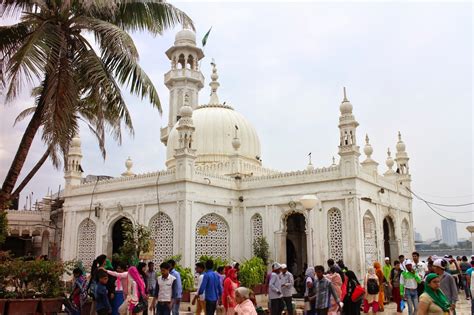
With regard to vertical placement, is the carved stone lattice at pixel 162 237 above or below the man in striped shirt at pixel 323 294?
above

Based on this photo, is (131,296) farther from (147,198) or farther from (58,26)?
(147,198)

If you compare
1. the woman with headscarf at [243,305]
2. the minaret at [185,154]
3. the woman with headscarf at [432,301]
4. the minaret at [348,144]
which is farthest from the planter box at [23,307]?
the minaret at [348,144]

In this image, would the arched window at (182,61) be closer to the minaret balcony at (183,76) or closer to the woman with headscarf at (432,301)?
the minaret balcony at (183,76)

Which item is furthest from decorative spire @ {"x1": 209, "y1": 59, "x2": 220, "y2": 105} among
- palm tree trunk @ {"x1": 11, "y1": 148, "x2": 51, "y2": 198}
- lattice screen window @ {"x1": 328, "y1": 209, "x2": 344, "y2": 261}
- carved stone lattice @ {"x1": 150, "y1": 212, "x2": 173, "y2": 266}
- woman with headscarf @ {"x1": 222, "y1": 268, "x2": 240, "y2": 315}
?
woman with headscarf @ {"x1": 222, "y1": 268, "x2": 240, "y2": 315}

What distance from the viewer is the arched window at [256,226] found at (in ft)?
64.8

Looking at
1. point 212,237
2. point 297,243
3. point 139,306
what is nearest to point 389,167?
point 297,243

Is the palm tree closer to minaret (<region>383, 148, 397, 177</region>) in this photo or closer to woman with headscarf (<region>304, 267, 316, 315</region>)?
woman with headscarf (<region>304, 267, 316, 315</region>)

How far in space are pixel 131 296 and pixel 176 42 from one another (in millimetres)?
24006

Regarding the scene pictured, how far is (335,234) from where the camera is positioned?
17641 millimetres

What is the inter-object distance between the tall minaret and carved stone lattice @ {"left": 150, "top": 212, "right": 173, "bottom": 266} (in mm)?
11179

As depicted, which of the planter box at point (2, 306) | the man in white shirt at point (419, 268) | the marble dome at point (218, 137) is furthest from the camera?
the marble dome at point (218, 137)

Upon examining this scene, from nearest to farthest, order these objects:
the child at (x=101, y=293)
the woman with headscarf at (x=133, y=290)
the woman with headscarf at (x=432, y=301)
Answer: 1. the woman with headscarf at (x=432, y=301)
2. the child at (x=101, y=293)
3. the woman with headscarf at (x=133, y=290)

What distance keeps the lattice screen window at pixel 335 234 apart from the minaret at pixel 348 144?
1.66 metres

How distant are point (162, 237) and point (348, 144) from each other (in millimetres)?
8484
